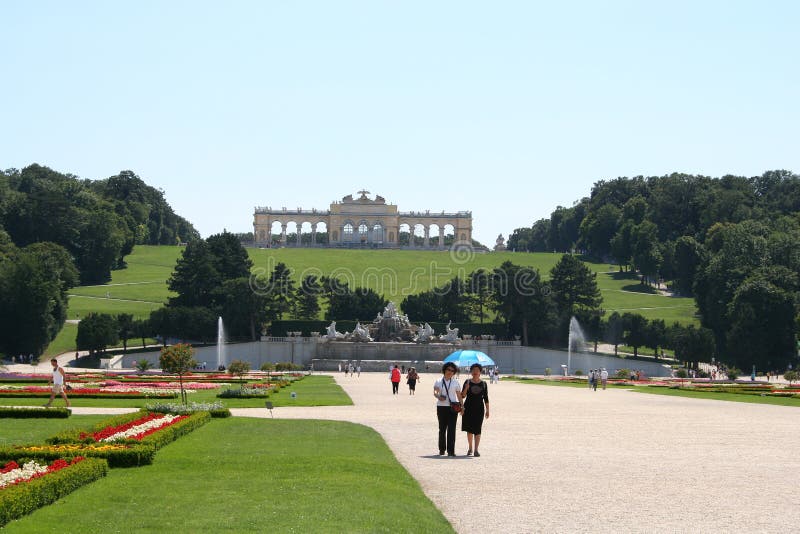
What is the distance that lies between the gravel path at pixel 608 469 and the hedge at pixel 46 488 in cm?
358

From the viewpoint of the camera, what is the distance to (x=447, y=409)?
15930 mm

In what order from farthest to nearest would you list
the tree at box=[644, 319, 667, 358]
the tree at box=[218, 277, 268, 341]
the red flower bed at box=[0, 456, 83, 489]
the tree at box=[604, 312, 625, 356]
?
the tree at box=[218, 277, 268, 341]
the tree at box=[604, 312, 625, 356]
the tree at box=[644, 319, 667, 358]
the red flower bed at box=[0, 456, 83, 489]

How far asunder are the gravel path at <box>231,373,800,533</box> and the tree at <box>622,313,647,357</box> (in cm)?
4356

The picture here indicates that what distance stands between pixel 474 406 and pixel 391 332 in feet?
186

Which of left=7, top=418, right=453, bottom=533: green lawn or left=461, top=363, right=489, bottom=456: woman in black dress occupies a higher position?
left=461, top=363, right=489, bottom=456: woman in black dress

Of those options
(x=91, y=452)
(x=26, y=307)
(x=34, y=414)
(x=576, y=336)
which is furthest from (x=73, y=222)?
(x=91, y=452)

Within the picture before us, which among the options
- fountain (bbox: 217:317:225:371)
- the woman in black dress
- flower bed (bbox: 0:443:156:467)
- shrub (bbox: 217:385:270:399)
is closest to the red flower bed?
flower bed (bbox: 0:443:156:467)

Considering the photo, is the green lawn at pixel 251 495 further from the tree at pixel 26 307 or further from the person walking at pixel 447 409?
the tree at pixel 26 307

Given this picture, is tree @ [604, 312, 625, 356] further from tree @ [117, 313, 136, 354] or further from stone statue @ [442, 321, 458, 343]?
tree @ [117, 313, 136, 354]

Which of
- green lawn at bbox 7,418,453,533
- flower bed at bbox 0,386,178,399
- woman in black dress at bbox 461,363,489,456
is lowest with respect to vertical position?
green lawn at bbox 7,418,453,533

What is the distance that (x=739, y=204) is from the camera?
9962cm

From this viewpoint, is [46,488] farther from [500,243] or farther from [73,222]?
[500,243]

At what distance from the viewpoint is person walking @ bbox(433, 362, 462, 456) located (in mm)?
15695

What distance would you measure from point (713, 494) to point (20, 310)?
56952 millimetres
